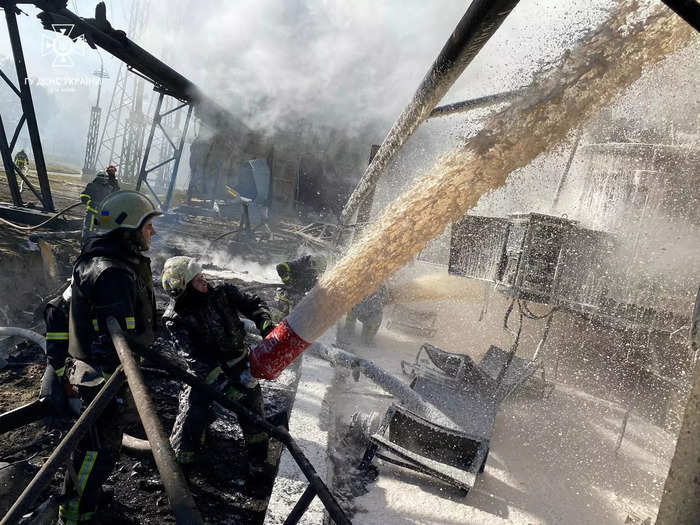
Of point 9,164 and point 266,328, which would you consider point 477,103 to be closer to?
point 266,328

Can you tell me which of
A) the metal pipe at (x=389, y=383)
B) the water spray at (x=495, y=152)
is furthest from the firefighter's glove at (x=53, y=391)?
the metal pipe at (x=389, y=383)

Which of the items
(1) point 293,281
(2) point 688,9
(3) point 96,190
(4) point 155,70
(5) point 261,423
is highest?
(4) point 155,70

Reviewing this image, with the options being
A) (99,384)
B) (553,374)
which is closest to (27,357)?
(99,384)

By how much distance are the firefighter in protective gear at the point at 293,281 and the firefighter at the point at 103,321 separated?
3.30m

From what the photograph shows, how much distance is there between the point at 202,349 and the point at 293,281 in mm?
2962

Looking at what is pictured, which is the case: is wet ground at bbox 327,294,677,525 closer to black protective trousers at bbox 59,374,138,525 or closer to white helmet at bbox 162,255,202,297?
black protective trousers at bbox 59,374,138,525

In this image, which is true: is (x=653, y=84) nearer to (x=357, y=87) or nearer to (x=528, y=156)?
(x=528, y=156)

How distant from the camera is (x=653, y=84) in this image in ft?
22.4

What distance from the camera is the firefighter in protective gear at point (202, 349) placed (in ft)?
11.0

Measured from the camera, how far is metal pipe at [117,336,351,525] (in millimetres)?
2053

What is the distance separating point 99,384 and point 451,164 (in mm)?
3110

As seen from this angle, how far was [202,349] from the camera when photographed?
3.40 m

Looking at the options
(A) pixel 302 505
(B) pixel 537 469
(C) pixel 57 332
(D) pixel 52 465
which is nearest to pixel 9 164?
(C) pixel 57 332

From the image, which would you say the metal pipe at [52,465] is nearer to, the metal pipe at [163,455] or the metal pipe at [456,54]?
the metal pipe at [163,455]
